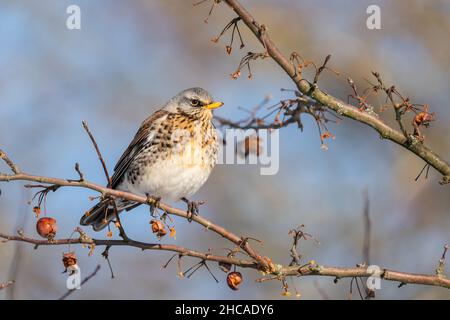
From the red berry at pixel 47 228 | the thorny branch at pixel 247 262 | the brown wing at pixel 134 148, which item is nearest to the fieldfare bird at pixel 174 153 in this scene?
the brown wing at pixel 134 148

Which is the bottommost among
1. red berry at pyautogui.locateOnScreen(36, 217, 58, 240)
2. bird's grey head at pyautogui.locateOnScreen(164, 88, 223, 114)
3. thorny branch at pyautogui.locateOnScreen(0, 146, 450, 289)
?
thorny branch at pyautogui.locateOnScreen(0, 146, 450, 289)

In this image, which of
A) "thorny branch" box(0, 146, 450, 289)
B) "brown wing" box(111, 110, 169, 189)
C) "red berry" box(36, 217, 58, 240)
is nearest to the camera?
"thorny branch" box(0, 146, 450, 289)

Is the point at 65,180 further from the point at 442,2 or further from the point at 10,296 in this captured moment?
the point at 442,2

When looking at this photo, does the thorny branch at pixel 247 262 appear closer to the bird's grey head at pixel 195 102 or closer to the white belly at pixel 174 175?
the white belly at pixel 174 175

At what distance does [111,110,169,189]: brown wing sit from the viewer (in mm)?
4672

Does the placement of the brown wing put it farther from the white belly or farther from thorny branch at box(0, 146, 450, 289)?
thorny branch at box(0, 146, 450, 289)

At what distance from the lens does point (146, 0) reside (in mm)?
7898

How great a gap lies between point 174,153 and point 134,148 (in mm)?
350

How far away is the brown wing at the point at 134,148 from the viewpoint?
4.67 m

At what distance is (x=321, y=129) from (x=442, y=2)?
156 inches

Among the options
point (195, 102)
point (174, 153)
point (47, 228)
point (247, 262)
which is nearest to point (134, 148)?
point (174, 153)

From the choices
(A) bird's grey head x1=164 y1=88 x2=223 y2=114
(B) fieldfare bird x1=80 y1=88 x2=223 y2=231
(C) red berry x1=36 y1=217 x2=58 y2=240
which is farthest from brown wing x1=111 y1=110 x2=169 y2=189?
(C) red berry x1=36 y1=217 x2=58 y2=240

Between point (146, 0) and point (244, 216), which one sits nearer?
point (244, 216)

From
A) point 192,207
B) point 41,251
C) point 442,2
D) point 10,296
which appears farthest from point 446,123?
point 10,296
